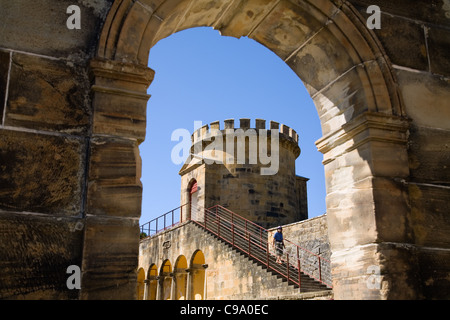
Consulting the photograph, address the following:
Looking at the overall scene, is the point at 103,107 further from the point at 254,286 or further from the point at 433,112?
the point at 254,286

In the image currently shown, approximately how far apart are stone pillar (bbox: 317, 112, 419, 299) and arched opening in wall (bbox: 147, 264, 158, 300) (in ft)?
57.6

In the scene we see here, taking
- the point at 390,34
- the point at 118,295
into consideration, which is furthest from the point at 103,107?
the point at 390,34

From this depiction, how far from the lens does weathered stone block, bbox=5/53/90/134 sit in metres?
2.96

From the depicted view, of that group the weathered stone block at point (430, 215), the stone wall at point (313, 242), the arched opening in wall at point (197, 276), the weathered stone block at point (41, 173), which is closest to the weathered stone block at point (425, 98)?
the weathered stone block at point (430, 215)

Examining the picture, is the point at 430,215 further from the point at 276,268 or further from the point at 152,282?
the point at 152,282

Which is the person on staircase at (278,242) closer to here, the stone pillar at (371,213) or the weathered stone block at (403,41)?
the stone pillar at (371,213)

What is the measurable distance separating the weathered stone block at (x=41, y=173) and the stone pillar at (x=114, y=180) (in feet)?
0.32

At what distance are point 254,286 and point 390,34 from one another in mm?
9597

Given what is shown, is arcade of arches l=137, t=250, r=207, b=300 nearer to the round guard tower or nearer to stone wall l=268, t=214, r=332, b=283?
the round guard tower

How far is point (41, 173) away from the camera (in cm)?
290

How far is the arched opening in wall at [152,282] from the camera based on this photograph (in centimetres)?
2086

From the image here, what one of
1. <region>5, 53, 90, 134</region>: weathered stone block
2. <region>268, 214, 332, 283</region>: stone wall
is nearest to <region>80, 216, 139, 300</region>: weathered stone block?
<region>5, 53, 90, 134</region>: weathered stone block

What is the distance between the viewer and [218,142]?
2141cm

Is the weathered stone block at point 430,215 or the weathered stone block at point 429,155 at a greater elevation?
the weathered stone block at point 429,155
